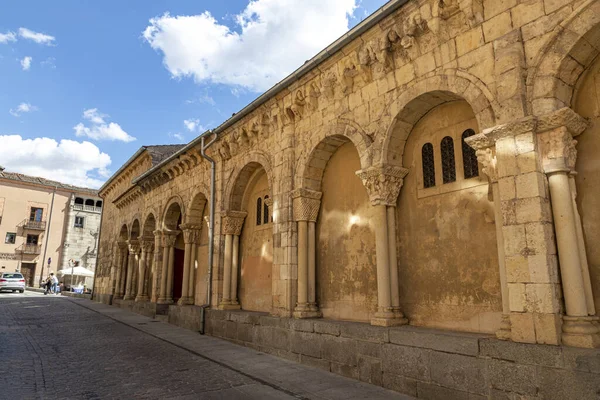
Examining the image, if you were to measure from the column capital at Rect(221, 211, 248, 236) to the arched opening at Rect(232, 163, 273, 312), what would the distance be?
150 mm

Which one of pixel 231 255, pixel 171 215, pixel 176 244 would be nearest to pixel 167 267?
pixel 176 244

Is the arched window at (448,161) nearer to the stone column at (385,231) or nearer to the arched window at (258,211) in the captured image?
the stone column at (385,231)

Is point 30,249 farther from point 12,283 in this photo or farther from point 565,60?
point 565,60

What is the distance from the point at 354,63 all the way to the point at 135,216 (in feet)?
45.6

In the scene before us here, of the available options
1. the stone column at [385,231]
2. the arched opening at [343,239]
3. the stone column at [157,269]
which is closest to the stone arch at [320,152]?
the arched opening at [343,239]

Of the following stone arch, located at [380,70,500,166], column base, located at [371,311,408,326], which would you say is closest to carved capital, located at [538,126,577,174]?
stone arch, located at [380,70,500,166]

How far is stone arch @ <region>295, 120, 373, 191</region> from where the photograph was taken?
7.11 m

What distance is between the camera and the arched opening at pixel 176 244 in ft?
46.6

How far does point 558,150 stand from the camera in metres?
4.24

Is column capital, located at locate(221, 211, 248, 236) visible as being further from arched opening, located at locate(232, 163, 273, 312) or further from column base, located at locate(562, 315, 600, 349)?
column base, located at locate(562, 315, 600, 349)

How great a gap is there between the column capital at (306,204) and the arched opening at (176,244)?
281 inches

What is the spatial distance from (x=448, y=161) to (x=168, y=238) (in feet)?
36.6

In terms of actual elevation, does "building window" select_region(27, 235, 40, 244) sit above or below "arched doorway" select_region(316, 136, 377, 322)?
above

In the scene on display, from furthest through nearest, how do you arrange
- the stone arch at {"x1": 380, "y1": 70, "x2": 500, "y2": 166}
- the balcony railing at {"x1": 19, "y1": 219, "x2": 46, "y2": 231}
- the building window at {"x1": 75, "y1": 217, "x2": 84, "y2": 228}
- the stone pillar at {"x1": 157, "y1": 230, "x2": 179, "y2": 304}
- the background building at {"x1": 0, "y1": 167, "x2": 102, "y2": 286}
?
the building window at {"x1": 75, "y1": 217, "x2": 84, "y2": 228}, the balcony railing at {"x1": 19, "y1": 219, "x2": 46, "y2": 231}, the background building at {"x1": 0, "y1": 167, "x2": 102, "y2": 286}, the stone pillar at {"x1": 157, "y1": 230, "x2": 179, "y2": 304}, the stone arch at {"x1": 380, "y1": 70, "x2": 500, "y2": 166}
